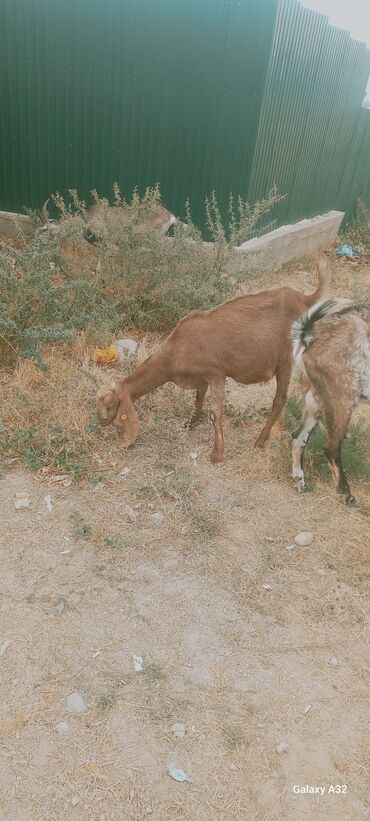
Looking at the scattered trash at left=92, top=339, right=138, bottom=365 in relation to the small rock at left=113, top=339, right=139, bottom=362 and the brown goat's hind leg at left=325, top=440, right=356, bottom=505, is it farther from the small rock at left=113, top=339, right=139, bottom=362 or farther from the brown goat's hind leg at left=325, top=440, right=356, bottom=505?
the brown goat's hind leg at left=325, top=440, right=356, bottom=505

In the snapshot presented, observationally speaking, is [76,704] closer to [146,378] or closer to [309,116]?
[146,378]

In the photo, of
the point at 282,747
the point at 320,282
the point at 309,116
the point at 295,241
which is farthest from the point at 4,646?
the point at 309,116

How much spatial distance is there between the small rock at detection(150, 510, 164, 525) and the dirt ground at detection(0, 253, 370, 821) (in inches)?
0.4

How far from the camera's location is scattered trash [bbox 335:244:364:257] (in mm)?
10501

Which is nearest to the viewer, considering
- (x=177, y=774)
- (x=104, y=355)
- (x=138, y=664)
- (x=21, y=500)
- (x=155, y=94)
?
(x=177, y=774)

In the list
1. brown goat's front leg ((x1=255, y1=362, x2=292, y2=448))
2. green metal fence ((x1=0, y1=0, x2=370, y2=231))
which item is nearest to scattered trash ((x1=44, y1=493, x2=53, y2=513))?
brown goat's front leg ((x1=255, y1=362, x2=292, y2=448))

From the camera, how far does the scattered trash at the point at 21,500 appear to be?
12.6ft

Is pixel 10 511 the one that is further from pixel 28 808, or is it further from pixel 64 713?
pixel 28 808

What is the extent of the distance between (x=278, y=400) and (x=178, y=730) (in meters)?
2.52

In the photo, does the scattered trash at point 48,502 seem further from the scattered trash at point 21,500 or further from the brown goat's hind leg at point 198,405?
the brown goat's hind leg at point 198,405

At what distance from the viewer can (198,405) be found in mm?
4711

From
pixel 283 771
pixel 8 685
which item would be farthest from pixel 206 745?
pixel 8 685

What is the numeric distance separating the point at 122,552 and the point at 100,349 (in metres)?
2.53

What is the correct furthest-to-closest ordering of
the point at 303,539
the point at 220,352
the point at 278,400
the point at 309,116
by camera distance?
the point at 309,116 < the point at 278,400 < the point at 220,352 < the point at 303,539
